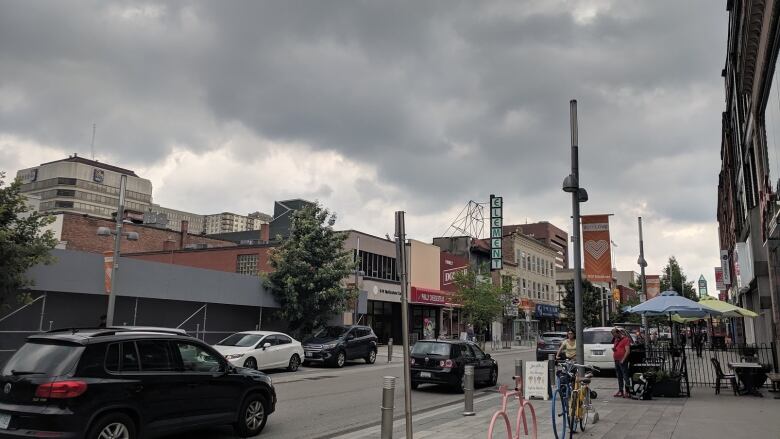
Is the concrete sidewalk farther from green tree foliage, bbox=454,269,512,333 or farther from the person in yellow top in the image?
green tree foliage, bbox=454,269,512,333

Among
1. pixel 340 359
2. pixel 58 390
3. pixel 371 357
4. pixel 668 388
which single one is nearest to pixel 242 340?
pixel 340 359

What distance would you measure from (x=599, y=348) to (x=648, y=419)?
33.0 ft

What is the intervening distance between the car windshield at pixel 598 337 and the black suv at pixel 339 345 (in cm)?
941

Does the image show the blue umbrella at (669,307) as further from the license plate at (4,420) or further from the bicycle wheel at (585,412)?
the license plate at (4,420)

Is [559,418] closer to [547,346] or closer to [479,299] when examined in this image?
[547,346]

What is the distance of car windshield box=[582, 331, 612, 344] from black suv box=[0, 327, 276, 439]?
50.4 ft

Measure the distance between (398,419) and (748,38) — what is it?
14918mm

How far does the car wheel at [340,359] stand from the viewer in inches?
934

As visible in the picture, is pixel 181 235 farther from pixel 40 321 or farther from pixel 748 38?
pixel 748 38

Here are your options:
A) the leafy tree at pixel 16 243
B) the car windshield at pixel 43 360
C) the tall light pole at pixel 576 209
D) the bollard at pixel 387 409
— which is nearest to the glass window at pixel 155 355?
the car windshield at pixel 43 360

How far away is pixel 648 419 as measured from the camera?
1115cm

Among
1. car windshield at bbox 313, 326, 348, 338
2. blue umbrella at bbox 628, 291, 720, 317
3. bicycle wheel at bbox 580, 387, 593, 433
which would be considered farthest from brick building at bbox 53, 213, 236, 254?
bicycle wheel at bbox 580, 387, 593, 433

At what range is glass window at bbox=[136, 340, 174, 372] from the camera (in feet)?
25.8

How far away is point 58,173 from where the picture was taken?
120 meters
